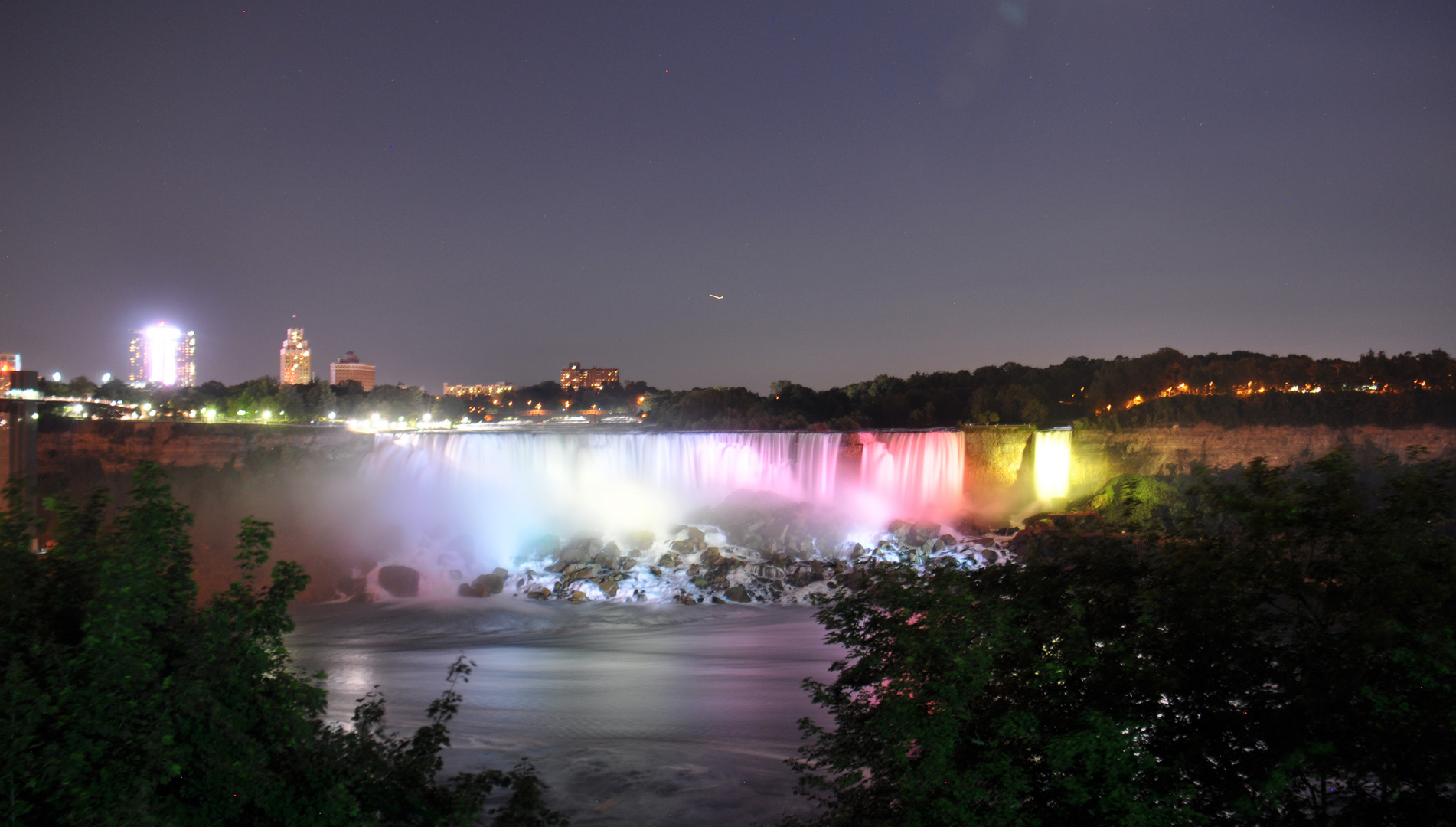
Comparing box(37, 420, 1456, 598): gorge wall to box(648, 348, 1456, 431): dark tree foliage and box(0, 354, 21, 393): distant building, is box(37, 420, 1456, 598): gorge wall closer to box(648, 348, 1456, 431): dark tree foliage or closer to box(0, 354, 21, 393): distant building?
box(648, 348, 1456, 431): dark tree foliage

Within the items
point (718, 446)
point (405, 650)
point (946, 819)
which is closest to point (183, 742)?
point (946, 819)

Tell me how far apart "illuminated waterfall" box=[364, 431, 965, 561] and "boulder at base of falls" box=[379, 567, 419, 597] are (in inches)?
261

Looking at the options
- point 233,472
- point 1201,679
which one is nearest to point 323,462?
point 233,472

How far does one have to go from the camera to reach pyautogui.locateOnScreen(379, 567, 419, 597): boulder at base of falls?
27.9 meters

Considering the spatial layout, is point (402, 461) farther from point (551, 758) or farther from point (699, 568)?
point (551, 758)

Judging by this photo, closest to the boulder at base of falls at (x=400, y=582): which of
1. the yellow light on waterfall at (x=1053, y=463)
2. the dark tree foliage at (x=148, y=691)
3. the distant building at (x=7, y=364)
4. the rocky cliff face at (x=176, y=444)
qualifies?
the rocky cliff face at (x=176, y=444)

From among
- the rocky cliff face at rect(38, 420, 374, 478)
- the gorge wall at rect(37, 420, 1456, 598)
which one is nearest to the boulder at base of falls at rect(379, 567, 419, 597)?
the gorge wall at rect(37, 420, 1456, 598)

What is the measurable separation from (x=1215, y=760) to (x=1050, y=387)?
57.7m

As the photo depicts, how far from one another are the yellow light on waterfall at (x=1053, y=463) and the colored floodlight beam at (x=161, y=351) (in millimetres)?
114858

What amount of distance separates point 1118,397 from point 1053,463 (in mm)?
18327

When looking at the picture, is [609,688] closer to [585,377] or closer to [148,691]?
[148,691]

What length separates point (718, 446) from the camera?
123 feet

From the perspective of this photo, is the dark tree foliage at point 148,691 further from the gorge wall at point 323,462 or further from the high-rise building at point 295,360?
the high-rise building at point 295,360

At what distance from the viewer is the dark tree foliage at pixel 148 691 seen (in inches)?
163
